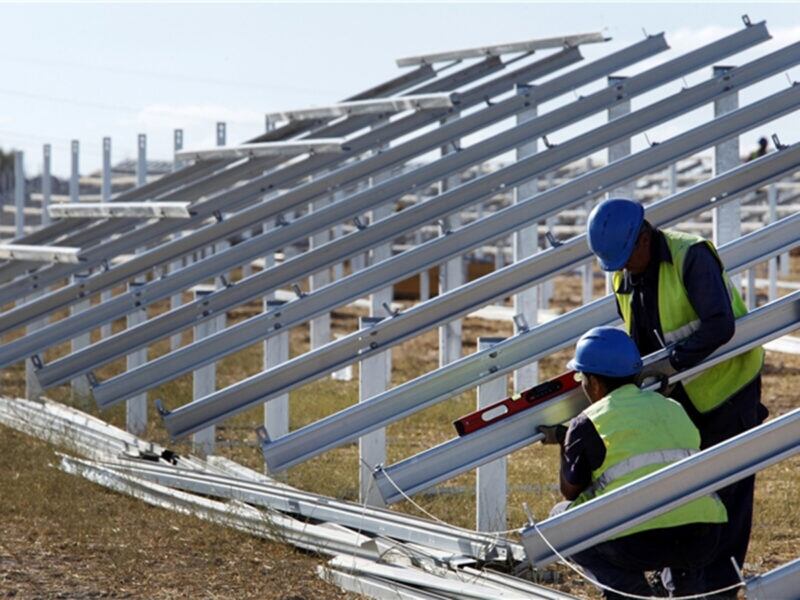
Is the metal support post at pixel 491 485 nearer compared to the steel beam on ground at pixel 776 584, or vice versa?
the steel beam on ground at pixel 776 584

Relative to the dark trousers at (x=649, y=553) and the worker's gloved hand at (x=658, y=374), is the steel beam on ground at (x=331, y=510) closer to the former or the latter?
the worker's gloved hand at (x=658, y=374)

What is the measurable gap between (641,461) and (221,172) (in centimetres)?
755

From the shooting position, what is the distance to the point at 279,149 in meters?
11.9

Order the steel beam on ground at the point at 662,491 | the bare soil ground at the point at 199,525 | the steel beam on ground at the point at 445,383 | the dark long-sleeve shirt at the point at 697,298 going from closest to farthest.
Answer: the steel beam on ground at the point at 662,491 < the dark long-sleeve shirt at the point at 697,298 < the bare soil ground at the point at 199,525 < the steel beam on ground at the point at 445,383

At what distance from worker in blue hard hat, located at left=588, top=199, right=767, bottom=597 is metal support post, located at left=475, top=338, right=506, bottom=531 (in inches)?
40.0

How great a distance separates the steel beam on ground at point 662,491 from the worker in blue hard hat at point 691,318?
2.08ft

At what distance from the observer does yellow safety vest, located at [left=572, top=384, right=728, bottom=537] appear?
5223 millimetres

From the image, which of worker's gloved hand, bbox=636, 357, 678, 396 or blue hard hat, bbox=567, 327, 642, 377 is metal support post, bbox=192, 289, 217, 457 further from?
blue hard hat, bbox=567, 327, 642, 377

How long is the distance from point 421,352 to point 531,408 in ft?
32.7

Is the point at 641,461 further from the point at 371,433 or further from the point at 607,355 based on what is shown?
the point at 371,433

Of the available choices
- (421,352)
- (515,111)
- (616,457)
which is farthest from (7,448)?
(421,352)

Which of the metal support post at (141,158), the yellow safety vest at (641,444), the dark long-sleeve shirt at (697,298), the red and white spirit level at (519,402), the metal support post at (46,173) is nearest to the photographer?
the yellow safety vest at (641,444)

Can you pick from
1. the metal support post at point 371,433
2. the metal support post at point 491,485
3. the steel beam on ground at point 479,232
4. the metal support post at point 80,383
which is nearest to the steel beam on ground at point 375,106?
the metal support post at point 80,383

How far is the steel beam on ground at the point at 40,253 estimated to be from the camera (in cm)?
1146
